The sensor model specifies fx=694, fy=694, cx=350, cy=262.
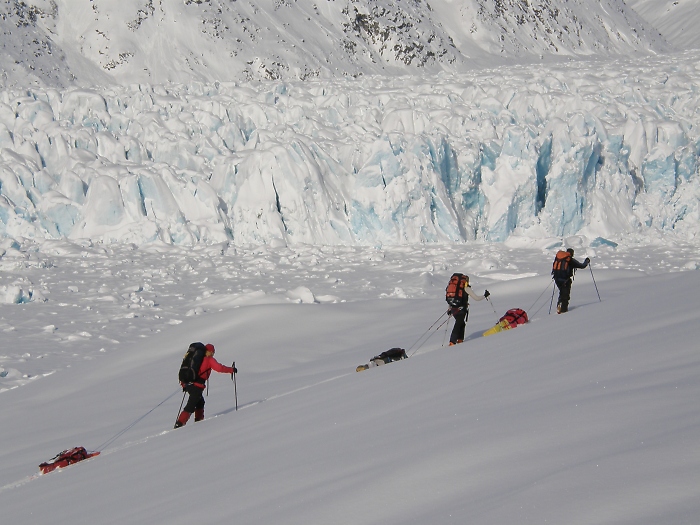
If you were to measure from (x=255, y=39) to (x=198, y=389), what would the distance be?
4802 cm

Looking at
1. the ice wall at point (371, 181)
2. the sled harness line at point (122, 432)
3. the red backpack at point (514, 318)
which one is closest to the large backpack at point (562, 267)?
the red backpack at point (514, 318)

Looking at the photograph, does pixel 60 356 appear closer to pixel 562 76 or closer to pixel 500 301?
pixel 500 301

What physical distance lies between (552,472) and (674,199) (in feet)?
72.8

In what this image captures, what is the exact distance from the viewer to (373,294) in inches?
611

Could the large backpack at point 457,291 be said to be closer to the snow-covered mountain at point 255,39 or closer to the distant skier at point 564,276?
the distant skier at point 564,276

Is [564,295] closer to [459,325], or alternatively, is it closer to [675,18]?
[459,325]

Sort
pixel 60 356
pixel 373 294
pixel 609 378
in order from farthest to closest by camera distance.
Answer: pixel 373 294 → pixel 60 356 → pixel 609 378

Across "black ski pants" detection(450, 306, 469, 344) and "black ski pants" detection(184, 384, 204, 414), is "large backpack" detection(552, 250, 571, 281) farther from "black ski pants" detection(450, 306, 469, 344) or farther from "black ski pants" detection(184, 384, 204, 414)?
"black ski pants" detection(184, 384, 204, 414)

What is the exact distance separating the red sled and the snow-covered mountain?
3989 centimetres

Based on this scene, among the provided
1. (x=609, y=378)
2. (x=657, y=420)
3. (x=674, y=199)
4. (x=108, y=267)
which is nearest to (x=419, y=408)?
(x=609, y=378)

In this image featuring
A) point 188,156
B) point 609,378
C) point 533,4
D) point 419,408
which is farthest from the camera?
point 533,4

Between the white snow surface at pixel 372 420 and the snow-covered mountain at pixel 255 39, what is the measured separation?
35.9 metres

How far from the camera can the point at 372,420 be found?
12.0 ft

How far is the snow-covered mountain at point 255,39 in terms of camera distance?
150 feet
